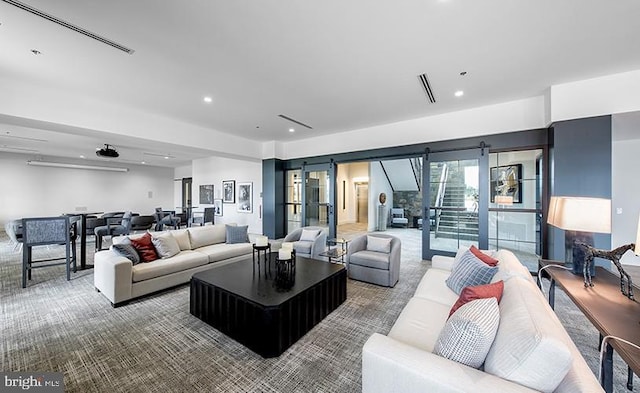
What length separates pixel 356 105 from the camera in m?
4.65

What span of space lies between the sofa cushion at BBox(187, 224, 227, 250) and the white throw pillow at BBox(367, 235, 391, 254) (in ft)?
9.61

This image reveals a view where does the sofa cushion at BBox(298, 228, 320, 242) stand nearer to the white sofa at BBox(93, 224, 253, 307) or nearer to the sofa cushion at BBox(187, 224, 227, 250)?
the white sofa at BBox(93, 224, 253, 307)

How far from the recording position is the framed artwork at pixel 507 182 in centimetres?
458

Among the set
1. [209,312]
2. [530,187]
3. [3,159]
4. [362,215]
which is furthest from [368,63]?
[3,159]

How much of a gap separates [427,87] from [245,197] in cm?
687

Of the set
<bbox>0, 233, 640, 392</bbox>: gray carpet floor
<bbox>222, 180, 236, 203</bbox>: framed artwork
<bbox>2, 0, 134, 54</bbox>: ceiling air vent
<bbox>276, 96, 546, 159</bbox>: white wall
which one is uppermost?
<bbox>2, 0, 134, 54</bbox>: ceiling air vent

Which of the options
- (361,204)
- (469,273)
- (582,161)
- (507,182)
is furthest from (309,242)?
(361,204)

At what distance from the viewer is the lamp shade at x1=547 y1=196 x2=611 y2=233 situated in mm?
2062

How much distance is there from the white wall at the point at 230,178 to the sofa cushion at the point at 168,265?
4401 mm

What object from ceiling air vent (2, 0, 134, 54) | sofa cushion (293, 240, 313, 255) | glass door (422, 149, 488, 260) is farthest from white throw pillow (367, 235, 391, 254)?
ceiling air vent (2, 0, 134, 54)

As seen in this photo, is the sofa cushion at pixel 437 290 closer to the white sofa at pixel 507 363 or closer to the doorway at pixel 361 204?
the white sofa at pixel 507 363

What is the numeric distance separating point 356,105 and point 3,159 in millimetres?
12390

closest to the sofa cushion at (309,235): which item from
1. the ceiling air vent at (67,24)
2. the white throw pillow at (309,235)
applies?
the white throw pillow at (309,235)

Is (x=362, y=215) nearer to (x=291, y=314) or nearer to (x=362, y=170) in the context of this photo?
(x=362, y=170)
